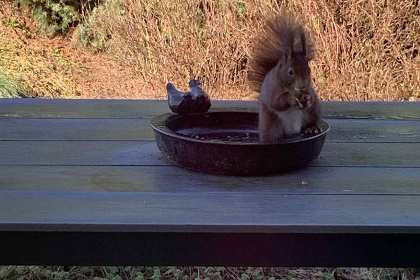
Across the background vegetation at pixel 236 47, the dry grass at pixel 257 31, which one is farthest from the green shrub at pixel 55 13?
the dry grass at pixel 257 31

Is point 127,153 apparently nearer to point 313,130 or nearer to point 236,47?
point 313,130

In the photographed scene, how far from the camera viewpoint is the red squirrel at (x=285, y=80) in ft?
3.50

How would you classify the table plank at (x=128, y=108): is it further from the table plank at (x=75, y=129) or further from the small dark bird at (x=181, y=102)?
the small dark bird at (x=181, y=102)

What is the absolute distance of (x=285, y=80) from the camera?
3.56 feet

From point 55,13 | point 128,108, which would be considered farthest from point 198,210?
point 55,13

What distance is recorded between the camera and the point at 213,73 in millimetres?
3457

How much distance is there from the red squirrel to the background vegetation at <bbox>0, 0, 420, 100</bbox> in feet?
5.61

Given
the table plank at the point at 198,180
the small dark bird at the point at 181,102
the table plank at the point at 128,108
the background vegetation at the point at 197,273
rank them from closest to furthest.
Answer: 1. the table plank at the point at 198,180
2. the small dark bird at the point at 181,102
3. the table plank at the point at 128,108
4. the background vegetation at the point at 197,273

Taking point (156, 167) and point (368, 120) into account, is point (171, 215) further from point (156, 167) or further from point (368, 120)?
point (368, 120)

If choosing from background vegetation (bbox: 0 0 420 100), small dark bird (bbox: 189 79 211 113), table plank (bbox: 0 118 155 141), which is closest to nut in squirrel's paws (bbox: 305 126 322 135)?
small dark bird (bbox: 189 79 211 113)

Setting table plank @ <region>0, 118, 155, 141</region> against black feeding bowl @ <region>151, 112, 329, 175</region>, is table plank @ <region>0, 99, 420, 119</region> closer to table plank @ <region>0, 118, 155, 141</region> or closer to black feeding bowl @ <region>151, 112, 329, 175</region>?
table plank @ <region>0, 118, 155, 141</region>

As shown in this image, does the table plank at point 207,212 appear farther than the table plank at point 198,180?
No

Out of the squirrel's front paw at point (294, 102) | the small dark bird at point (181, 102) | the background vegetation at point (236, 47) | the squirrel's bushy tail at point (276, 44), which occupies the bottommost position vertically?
the background vegetation at point (236, 47)

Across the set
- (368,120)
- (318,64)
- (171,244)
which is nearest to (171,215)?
(171,244)
